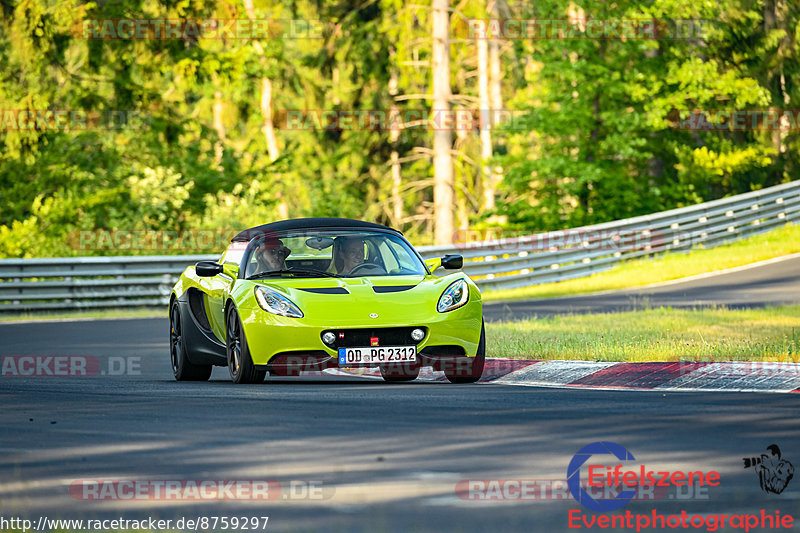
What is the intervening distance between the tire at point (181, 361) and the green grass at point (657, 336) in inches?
116

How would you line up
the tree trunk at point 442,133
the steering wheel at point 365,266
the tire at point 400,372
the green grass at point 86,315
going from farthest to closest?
the tree trunk at point 442,133, the green grass at point 86,315, the steering wheel at point 365,266, the tire at point 400,372

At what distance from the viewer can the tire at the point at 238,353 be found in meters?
11.8

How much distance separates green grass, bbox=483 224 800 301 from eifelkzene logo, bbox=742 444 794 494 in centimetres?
2023

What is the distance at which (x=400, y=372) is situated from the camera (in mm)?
12531

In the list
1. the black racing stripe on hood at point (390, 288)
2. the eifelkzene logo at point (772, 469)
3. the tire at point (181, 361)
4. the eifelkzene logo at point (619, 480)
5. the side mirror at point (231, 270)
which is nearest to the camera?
the eifelkzene logo at point (619, 480)

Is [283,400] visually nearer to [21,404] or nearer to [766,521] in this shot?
[21,404]

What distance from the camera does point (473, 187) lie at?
57188 mm

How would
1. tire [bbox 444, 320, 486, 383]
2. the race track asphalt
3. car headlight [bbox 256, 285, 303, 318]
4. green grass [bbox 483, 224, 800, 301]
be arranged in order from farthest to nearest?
green grass [bbox 483, 224, 800, 301], tire [bbox 444, 320, 486, 383], car headlight [bbox 256, 285, 303, 318], the race track asphalt

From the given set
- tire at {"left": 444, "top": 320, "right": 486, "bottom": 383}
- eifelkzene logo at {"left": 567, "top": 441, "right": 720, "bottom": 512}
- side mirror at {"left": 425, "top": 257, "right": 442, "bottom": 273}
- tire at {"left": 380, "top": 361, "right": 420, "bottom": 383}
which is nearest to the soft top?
side mirror at {"left": 425, "top": 257, "right": 442, "bottom": 273}

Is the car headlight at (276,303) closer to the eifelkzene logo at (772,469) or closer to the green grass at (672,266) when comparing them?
the eifelkzene logo at (772,469)

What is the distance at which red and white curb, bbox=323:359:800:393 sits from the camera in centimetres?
1134

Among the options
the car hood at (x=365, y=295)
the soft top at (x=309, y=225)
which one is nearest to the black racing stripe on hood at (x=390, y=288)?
the car hood at (x=365, y=295)

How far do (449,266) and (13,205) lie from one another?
2672 centimetres

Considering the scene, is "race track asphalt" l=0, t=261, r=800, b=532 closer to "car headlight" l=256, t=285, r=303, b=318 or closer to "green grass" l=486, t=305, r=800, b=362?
"car headlight" l=256, t=285, r=303, b=318
